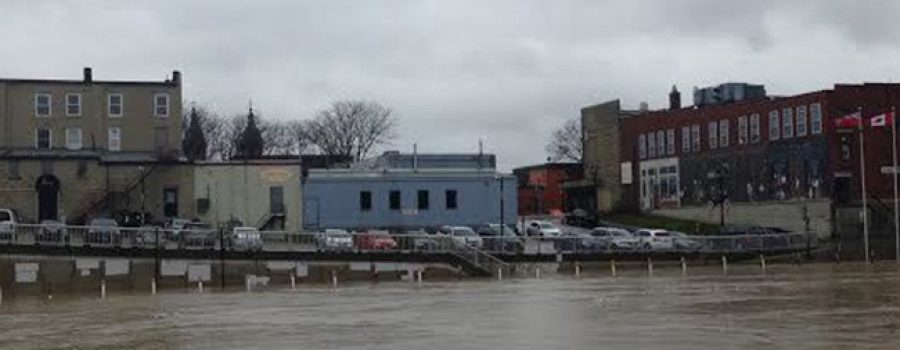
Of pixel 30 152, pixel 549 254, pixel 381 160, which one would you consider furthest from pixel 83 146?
pixel 549 254

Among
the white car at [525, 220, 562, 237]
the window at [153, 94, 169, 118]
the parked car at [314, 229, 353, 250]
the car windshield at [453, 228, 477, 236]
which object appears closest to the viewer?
the parked car at [314, 229, 353, 250]

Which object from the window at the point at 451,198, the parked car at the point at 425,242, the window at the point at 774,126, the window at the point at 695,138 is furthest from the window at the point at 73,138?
the window at the point at 774,126

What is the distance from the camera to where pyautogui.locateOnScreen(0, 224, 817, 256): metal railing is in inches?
2458

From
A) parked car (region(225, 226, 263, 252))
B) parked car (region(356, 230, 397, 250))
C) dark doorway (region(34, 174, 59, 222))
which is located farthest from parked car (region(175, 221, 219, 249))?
dark doorway (region(34, 174, 59, 222))

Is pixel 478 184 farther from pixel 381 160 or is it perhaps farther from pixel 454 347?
pixel 454 347

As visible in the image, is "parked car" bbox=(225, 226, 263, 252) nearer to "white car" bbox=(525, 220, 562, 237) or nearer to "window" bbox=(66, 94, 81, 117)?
"white car" bbox=(525, 220, 562, 237)

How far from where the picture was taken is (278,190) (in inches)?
3359

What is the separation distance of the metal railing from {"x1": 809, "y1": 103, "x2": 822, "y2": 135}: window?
34.8 feet

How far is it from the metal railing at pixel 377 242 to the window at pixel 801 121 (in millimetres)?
11739

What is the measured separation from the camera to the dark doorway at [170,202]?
83938 mm

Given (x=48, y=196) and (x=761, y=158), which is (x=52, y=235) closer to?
(x=48, y=196)

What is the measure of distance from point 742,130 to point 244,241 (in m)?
45.5

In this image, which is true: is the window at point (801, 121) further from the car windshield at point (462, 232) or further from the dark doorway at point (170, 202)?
the dark doorway at point (170, 202)

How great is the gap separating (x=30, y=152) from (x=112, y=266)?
23214mm
